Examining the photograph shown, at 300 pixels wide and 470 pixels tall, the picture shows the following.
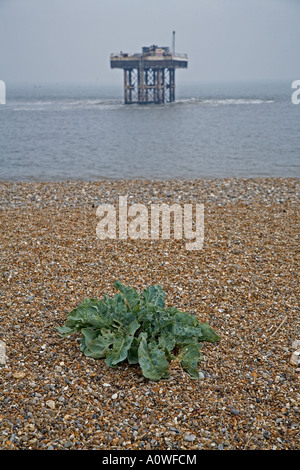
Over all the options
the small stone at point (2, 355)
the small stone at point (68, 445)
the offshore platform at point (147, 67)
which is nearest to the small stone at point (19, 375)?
the small stone at point (2, 355)

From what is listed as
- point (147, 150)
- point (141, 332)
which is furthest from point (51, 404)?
point (147, 150)

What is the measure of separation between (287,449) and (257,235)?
142 inches

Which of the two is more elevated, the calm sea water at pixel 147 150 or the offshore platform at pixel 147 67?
the offshore platform at pixel 147 67

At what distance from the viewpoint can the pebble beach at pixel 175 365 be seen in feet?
8.41

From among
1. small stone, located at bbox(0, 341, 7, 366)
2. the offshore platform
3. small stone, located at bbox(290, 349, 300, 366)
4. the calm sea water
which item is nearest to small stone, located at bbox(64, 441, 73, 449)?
small stone, located at bbox(0, 341, 7, 366)

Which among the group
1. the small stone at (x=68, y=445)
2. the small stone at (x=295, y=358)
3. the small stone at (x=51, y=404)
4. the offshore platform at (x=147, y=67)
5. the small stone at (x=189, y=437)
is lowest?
the small stone at (x=189, y=437)

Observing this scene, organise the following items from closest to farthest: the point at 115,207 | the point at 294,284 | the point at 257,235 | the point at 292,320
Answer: the point at 292,320 < the point at 294,284 < the point at 257,235 < the point at 115,207

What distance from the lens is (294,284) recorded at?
4.46 metres

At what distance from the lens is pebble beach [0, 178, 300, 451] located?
8.41 feet

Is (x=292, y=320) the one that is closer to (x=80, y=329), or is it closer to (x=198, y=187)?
(x=80, y=329)

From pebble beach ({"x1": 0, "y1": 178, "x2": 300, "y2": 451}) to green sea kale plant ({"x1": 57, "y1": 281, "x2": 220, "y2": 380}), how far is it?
9 centimetres

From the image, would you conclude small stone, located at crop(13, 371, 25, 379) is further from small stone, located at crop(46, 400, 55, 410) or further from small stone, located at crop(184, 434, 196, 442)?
small stone, located at crop(184, 434, 196, 442)

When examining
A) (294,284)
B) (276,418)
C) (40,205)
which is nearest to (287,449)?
(276,418)

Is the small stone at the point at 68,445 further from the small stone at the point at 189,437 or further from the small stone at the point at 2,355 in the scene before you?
the small stone at the point at 2,355
